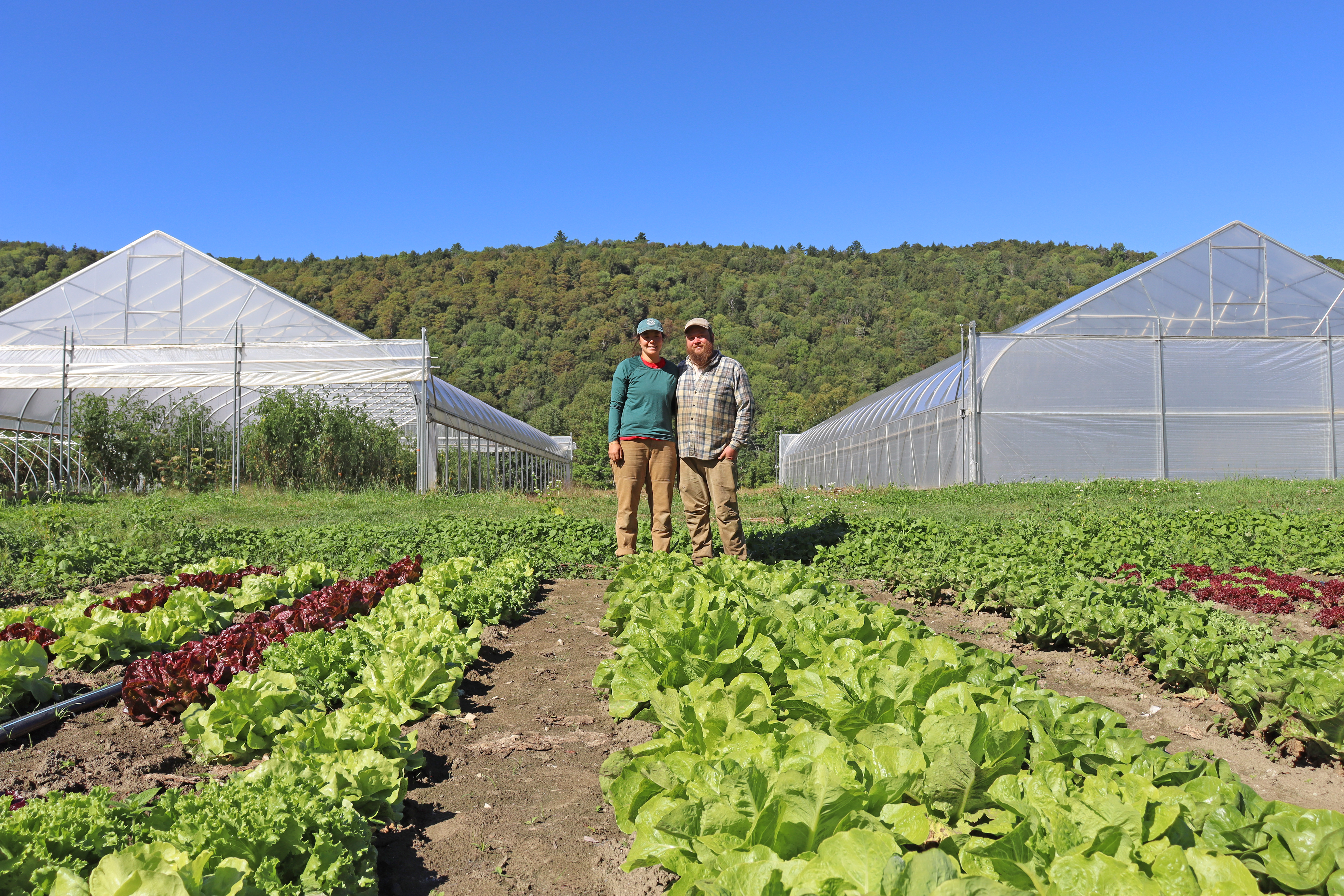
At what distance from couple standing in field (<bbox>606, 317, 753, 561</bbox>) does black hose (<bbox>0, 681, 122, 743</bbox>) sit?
10.3 feet

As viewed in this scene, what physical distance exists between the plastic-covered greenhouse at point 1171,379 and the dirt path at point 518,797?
1432cm

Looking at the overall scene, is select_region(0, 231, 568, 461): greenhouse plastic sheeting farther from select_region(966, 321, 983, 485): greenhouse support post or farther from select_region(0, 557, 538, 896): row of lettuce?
select_region(0, 557, 538, 896): row of lettuce

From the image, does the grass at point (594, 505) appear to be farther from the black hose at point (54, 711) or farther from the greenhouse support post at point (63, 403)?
the black hose at point (54, 711)

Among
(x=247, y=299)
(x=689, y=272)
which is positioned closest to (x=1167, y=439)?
(x=247, y=299)

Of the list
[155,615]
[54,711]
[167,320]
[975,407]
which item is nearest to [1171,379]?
[975,407]

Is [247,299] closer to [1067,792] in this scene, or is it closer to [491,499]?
[491,499]

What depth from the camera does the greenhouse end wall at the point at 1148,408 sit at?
16.2 meters

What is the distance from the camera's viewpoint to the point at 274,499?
467 inches

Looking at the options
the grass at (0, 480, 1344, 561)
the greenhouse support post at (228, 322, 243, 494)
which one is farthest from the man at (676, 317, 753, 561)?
the greenhouse support post at (228, 322, 243, 494)

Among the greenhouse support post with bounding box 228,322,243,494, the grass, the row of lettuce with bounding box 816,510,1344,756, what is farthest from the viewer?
the greenhouse support post with bounding box 228,322,243,494

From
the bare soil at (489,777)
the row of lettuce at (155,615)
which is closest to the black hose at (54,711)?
the bare soil at (489,777)

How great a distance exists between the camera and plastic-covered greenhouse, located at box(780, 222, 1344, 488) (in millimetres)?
16281

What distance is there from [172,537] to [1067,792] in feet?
23.8

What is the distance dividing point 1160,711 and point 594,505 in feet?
28.6
